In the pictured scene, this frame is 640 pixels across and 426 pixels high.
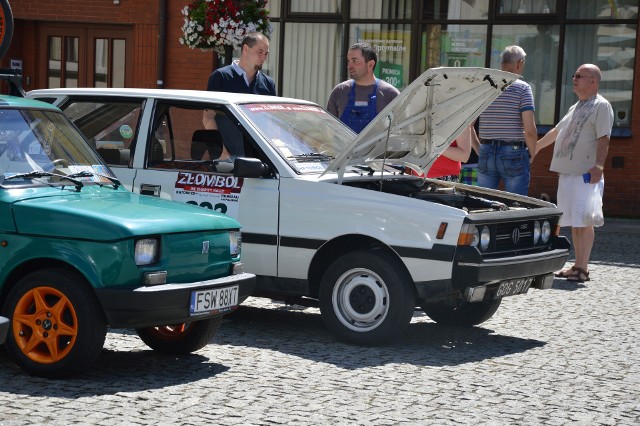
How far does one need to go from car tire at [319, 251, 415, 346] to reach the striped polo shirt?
3652mm

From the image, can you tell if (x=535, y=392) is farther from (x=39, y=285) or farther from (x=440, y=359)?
(x=39, y=285)

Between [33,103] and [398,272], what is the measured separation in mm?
2609

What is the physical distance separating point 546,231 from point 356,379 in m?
2.37

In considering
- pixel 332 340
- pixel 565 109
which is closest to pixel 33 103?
pixel 332 340

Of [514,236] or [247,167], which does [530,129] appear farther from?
[247,167]

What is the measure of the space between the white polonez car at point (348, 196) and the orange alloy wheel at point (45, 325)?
1953 millimetres

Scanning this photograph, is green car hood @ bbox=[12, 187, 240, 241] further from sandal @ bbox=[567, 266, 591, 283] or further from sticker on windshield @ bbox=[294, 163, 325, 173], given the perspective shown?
sandal @ bbox=[567, 266, 591, 283]

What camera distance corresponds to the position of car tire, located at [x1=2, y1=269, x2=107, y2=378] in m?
6.56

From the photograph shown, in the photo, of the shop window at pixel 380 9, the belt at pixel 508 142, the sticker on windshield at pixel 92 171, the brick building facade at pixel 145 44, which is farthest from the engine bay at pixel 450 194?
the shop window at pixel 380 9

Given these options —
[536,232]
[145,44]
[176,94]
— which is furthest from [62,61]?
[536,232]

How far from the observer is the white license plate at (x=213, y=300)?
6824 mm

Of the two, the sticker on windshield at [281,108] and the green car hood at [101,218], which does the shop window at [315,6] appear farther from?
the green car hood at [101,218]

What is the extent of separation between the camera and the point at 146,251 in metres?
6.66

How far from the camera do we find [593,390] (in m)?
7.05
